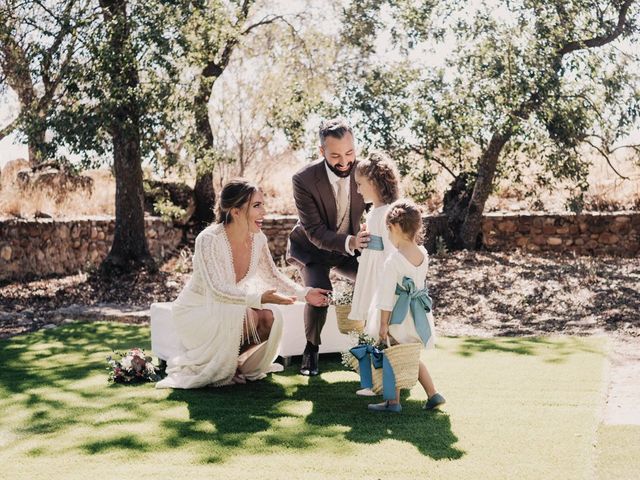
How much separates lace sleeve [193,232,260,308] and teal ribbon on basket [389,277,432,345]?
42.3 inches

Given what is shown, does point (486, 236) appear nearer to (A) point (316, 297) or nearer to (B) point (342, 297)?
(B) point (342, 297)

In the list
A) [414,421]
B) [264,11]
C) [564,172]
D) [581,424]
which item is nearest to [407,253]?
[414,421]

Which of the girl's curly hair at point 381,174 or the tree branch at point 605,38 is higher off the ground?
the tree branch at point 605,38

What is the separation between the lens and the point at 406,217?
5008 millimetres

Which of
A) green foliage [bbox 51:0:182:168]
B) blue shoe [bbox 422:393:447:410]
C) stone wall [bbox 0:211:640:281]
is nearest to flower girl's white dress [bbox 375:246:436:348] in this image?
blue shoe [bbox 422:393:447:410]

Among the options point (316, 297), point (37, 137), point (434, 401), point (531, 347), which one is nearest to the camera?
point (434, 401)

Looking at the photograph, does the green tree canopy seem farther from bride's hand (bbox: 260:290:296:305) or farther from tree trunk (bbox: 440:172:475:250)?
bride's hand (bbox: 260:290:296:305)

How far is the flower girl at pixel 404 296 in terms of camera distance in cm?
506

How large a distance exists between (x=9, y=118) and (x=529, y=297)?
45.0 ft

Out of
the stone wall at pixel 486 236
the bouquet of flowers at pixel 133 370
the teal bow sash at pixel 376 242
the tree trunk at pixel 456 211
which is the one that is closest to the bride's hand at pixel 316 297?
the teal bow sash at pixel 376 242

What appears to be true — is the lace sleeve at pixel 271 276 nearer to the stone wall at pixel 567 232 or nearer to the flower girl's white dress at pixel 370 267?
the flower girl's white dress at pixel 370 267

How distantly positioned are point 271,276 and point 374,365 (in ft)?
4.13

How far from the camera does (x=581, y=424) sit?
4.72 m

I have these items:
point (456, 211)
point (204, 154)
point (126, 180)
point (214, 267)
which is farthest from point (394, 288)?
point (456, 211)
